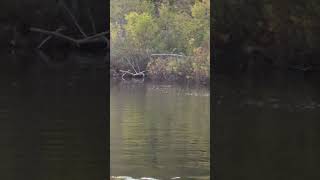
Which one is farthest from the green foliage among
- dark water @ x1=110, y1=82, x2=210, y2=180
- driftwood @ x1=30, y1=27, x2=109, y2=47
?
dark water @ x1=110, y1=82, x2=210, y2=180

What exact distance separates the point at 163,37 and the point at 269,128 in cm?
1784

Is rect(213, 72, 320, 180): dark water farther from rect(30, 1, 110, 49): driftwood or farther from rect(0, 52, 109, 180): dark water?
rect(30, 1, 110, 49): driftwood

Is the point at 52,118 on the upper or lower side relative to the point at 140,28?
lower

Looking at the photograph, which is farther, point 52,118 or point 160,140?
point 52,118

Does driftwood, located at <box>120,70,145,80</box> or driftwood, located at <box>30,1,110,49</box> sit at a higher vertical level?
driftwood, located at <box>30,1,110,49</box>

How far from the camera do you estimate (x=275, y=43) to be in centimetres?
2033

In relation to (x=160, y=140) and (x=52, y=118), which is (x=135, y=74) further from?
(x=160, y=140)

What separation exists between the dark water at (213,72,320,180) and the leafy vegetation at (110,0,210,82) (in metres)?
7.08

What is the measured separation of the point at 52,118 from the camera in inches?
467

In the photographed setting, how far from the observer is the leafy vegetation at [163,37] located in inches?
1060

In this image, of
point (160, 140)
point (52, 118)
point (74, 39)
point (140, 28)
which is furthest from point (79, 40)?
point (160, 140)

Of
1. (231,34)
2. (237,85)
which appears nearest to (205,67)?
(231,34)

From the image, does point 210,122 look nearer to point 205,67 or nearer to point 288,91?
point 288,91

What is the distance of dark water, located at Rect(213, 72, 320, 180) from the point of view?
304 inches
